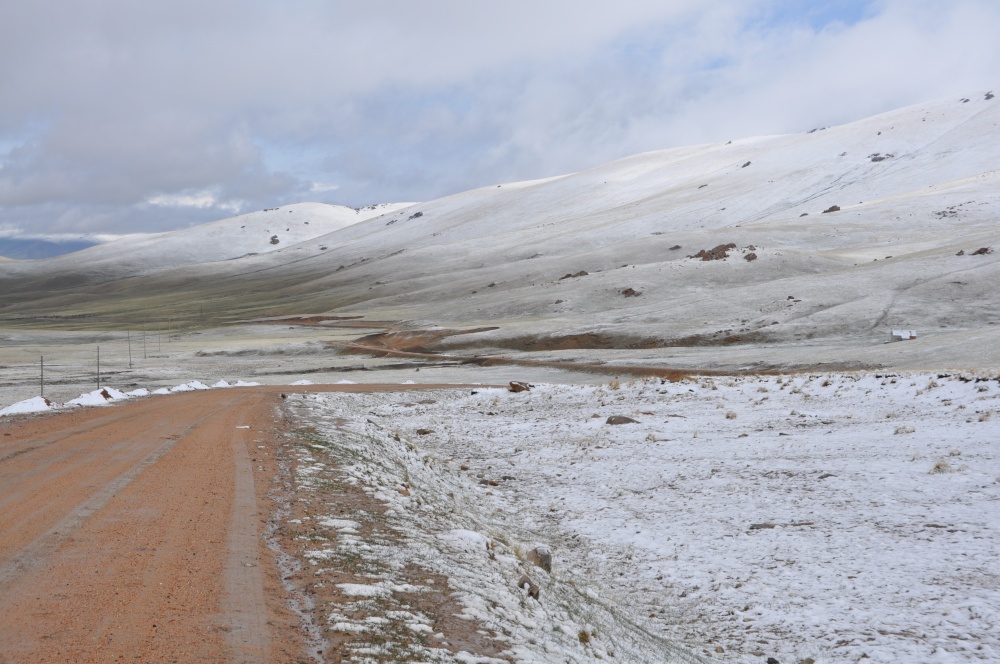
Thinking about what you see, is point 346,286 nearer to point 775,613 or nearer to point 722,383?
point 722,383

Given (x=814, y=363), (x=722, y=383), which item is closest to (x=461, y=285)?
(x=814, y=363)

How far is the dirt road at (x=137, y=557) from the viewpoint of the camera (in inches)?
256

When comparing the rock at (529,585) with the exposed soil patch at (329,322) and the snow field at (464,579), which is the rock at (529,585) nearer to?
the snow field at (464,579)

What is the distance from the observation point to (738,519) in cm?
1413

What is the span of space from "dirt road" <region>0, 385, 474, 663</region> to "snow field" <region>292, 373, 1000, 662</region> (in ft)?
8.06

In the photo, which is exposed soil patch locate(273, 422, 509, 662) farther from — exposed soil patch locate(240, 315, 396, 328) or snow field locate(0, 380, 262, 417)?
exposed soil patch locate(240, 315, 396, 328)

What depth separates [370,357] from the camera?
2653 inches

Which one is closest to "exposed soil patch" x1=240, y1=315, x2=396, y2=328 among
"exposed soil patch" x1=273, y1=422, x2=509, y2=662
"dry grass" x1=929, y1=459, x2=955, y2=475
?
"dry grass" x1=929, y1=459, x2=955, y2=475

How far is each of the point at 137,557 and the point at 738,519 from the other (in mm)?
10083

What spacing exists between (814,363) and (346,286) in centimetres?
14524

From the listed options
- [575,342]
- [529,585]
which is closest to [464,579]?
[529,585]

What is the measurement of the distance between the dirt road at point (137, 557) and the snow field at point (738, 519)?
2.46 meters

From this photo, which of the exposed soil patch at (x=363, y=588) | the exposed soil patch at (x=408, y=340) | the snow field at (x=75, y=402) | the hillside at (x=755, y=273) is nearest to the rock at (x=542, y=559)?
the exposed soil patch at (x=363, y=588)

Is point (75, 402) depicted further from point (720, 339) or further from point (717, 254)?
point (717, 254)
